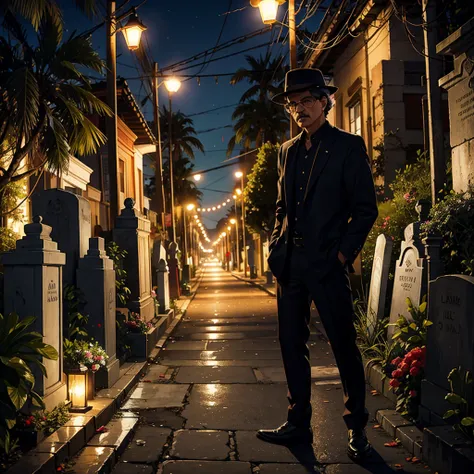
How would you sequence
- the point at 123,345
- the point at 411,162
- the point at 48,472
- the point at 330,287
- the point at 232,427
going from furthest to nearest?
the point at 411,162 < the point at 123,345 < the point at 232,427 < the point at 330,287 < the point at 48,472

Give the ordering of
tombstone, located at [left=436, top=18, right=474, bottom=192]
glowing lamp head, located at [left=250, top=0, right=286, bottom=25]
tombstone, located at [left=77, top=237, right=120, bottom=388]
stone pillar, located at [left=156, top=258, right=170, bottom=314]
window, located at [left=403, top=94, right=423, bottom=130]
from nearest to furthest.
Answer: tombstone, located at [left=436, top=18, right=474, bottom=192] < tombstone, located at [left=77, top=237, right=120, bottom=388] < glowing lamp head, located at [left=250, top=0, right=286, bottom=25] < stone pillar, located at [left=156, top=258, right=170, bottom=314] < window, located at [left=403, top=94, right=423, bottom=130]

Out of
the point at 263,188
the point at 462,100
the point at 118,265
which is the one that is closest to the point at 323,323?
the point at 462,100

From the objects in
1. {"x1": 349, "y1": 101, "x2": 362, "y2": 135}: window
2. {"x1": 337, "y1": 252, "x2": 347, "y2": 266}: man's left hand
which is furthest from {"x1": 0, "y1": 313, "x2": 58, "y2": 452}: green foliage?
{"x1": 349, "y1": 101, "x2": 362, "y2": 135}: window

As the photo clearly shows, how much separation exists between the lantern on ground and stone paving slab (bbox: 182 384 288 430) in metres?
0.99

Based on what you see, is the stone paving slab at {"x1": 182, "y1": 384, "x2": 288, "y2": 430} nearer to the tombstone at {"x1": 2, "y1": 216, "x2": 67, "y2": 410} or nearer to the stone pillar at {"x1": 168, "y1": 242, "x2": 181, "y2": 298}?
the tombstone at {"x1": 2, "y1": 216, "x2": 67, "y2": 410}

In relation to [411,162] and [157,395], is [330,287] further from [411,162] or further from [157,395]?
[411,162]

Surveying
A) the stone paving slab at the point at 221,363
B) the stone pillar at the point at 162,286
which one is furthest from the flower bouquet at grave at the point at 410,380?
the stone pillar at the point at 162,286

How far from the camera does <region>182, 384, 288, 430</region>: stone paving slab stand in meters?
5.52

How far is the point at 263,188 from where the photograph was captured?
1127 inches

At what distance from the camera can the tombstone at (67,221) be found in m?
7.10

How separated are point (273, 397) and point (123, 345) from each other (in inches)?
111

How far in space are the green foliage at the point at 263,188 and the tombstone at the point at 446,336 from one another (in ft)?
76.4

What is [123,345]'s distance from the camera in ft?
28.0

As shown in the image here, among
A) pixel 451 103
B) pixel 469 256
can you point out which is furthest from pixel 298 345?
pixel 451 103
